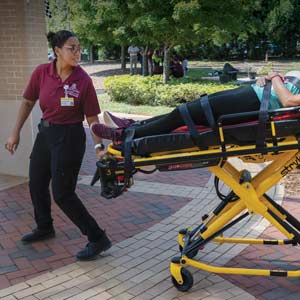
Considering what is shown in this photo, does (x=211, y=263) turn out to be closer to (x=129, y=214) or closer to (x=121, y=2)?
(x=129, y=214)

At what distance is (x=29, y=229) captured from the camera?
4.68 meters

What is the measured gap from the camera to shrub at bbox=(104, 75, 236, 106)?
41.4 ft

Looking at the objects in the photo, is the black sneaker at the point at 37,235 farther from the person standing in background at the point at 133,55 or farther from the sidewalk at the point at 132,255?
the person standing in background at the point at 133,55

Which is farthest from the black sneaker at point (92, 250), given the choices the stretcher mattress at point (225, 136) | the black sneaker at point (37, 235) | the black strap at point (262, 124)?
the black strap at point (262, 124)

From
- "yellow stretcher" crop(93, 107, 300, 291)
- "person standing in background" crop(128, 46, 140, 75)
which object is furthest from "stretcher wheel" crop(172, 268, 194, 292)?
"person standing in background" crop(128, 46, 140, 75)

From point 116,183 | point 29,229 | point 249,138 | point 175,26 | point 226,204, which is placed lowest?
point 29,229

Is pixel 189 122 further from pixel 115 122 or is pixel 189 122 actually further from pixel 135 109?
pixel 135 109

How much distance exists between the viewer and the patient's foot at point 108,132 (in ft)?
10.8

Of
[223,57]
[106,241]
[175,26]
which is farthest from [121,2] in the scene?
[223,57]

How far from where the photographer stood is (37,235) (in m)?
4.37

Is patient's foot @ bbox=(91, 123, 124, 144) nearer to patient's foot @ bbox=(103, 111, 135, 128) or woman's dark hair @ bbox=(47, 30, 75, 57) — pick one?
patient's foot @ bbox=(103, 111, 135, 128)

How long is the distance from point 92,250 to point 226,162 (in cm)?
140

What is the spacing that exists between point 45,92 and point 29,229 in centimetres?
156

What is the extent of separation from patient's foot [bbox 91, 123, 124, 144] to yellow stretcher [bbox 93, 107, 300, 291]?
0.23 feet
